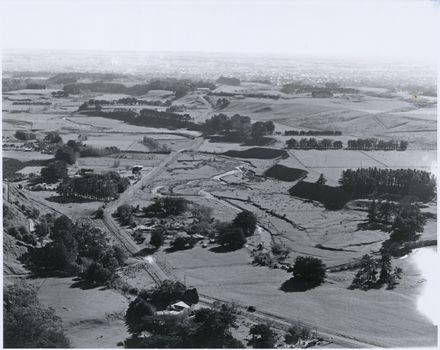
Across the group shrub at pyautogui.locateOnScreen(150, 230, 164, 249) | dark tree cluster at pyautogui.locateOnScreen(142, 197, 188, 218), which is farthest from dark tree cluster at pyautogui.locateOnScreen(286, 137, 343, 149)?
shrub at pyautogui.locateOnScreen(150, 230, 164, 249)

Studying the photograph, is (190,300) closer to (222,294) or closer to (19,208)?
(222,294)

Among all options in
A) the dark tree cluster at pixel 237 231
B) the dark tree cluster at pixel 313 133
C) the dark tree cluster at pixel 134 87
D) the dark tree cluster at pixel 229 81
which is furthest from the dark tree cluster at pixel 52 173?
the dark tree cluster at pixel 229 81

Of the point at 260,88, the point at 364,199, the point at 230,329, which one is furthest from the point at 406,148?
the point at 260,88

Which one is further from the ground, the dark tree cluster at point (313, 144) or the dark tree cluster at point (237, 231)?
the dark tree cluster at point (313, 144)

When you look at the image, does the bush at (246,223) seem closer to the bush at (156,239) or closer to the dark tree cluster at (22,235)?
the bush at (156,239)

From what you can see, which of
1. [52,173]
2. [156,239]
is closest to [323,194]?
[156,239]

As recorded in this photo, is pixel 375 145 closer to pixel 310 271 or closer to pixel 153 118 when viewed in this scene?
pixel 153 118
